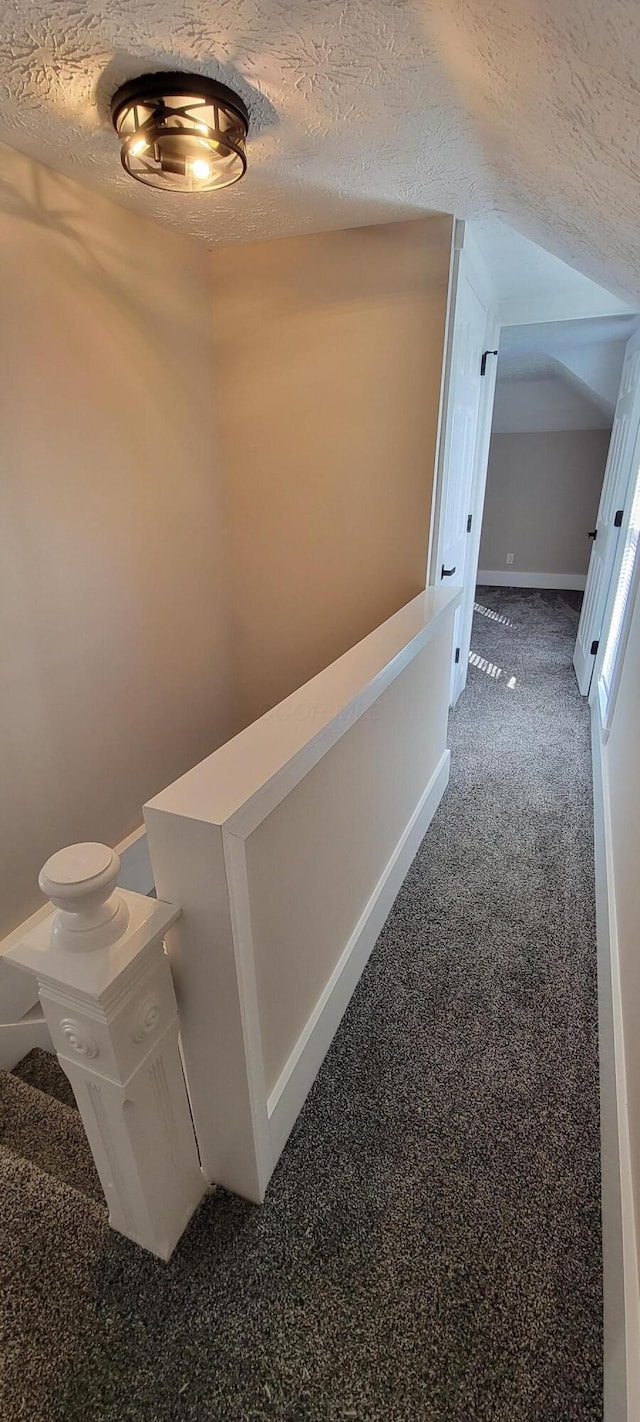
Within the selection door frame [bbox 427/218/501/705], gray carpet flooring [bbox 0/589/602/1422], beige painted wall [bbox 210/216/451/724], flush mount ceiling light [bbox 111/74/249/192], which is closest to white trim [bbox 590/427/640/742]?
door frame [bbox 427/218/501/705]

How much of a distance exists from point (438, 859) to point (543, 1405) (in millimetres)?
1338

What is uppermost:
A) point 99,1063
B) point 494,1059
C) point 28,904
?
point 99,1063

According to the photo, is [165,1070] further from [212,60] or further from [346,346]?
[346,346]

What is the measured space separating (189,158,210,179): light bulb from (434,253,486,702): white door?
0.99 meters

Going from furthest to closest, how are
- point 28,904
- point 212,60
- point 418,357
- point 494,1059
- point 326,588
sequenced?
point 326,588, point 418,357, point 28,904, point 494,1059, point 212,60

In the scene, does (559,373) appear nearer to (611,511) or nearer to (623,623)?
(611,511)

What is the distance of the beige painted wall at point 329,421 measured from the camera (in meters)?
1.99

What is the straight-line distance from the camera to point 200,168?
1310mm

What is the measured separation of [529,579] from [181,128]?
5615 mm

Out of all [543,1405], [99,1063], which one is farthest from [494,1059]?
A: [99,1063]

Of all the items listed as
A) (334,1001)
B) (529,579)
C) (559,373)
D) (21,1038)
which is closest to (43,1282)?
(334,1001)

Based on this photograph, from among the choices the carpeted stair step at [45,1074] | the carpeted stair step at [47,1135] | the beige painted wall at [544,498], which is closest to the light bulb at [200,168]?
the carpeted stair step at [47,1135]

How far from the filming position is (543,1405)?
2.83 ft

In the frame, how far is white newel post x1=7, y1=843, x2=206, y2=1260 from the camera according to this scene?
2.51 feet
